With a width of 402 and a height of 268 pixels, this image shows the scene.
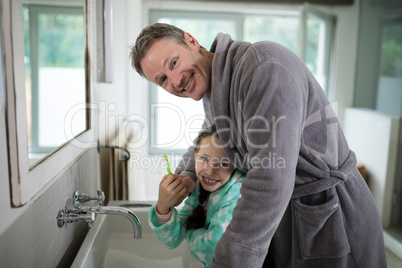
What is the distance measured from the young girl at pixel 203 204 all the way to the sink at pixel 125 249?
77 mm

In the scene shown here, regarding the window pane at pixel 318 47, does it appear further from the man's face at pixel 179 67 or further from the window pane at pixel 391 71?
the man's face at pixel 179 67

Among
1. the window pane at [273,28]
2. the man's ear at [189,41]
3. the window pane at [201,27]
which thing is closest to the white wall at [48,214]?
the man's ear at [189,41]

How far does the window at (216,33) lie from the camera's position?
3131 millimetres

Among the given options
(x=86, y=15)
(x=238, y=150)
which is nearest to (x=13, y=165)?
(x=238, y=150)


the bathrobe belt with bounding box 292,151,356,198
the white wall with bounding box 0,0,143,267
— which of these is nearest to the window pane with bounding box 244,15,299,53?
the white wall with bounding box 0,0,143,267

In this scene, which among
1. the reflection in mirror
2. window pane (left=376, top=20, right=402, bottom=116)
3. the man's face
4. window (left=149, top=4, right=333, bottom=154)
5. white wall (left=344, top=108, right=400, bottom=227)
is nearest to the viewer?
the reflection in mirror

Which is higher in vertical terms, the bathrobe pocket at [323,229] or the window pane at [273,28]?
the window pane at [273,28]

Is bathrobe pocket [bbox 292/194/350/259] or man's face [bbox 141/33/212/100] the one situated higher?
man's face [bbox 141/33/212/100]

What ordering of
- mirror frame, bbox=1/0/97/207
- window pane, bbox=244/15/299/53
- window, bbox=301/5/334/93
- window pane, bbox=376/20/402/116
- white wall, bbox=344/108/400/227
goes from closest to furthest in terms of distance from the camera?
mirror frame, bbox=1/0/97/207
white wall, bbox=344/108/400/227
window pane, bbox=376/20/402/116
window, bbox=301/5/334/93
window pane, bbox=244/15/299/53

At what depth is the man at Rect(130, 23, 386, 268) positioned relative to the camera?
68cm

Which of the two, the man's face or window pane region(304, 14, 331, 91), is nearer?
the man's face

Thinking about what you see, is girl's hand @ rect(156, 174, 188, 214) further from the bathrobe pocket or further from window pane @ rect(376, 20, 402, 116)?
window pane @ rect(376, 20, 402, 116)

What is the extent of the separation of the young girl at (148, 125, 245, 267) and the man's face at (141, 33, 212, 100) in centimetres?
21

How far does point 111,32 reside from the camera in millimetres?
1453
